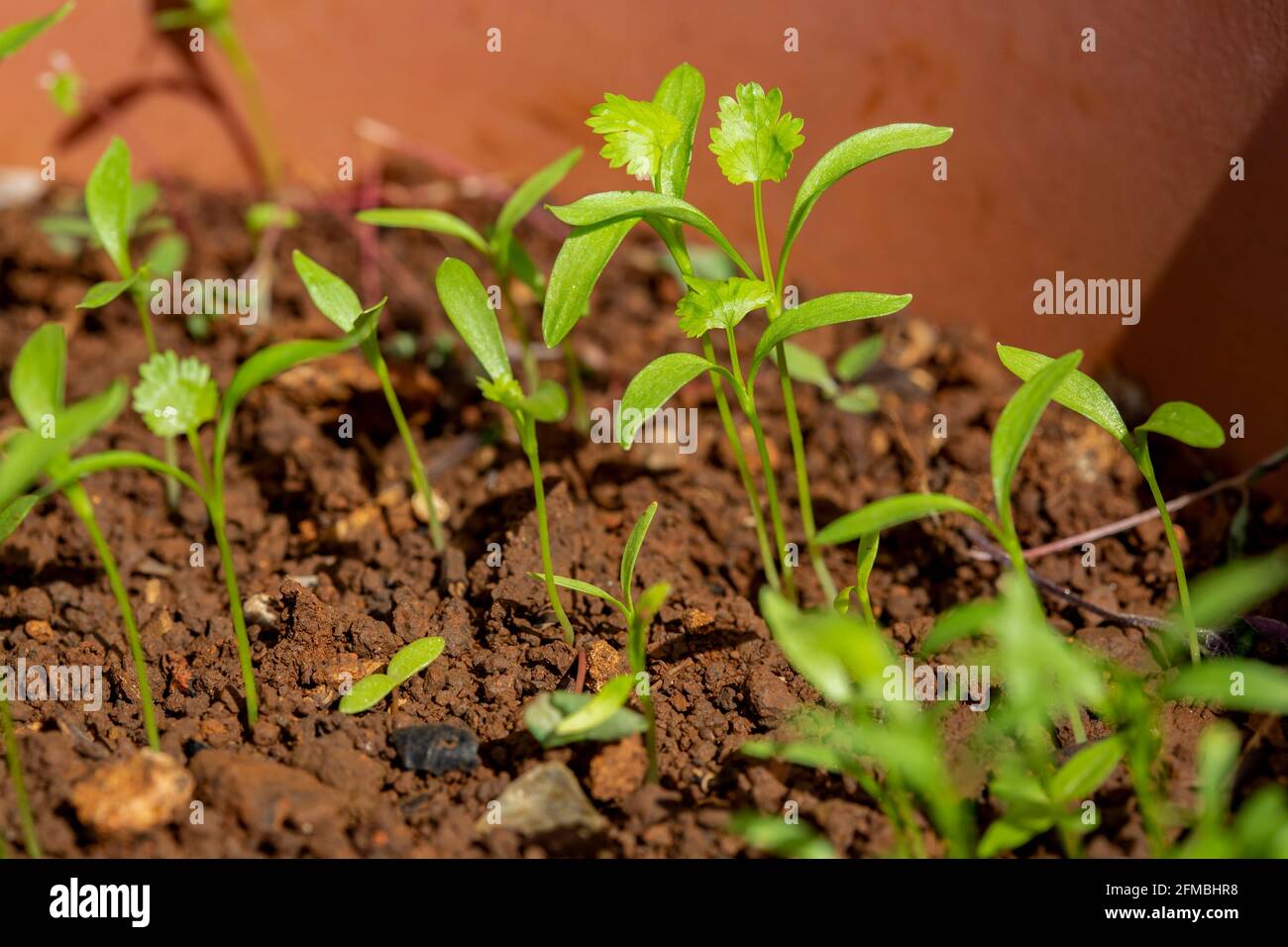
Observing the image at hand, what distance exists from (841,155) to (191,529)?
3.23ft

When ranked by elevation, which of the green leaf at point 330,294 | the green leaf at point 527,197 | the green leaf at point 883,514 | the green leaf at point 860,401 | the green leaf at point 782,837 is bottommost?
the green leaf at point 782,837

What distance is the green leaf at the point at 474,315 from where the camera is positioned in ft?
4.12

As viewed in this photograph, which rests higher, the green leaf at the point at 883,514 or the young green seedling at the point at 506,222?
the young green seedling at the point at 506,222

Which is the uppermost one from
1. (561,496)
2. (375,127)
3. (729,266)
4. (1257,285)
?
(375,127)

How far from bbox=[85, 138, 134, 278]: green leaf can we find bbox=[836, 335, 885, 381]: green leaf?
3.16ft

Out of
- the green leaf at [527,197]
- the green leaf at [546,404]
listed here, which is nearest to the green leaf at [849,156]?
the green leaf at [546,404]

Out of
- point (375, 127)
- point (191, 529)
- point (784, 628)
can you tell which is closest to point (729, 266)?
point (375, 127)

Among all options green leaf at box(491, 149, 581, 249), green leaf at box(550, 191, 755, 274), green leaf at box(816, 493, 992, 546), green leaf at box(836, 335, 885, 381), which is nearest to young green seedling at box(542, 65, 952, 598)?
green leaf at box(550, 191, 755, 274)

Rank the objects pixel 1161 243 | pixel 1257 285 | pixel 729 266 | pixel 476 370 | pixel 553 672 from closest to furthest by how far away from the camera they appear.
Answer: pixel 553 672 < pixel 1257 285 < pixel 1161 243 < pixel 476 370 < pixel 729 266

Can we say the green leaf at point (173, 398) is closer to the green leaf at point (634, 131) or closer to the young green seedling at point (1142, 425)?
the green leaf at point (634, 131)

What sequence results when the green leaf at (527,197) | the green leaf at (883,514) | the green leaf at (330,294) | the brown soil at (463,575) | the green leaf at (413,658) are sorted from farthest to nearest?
1. the green leaf at (527,197)
2. the green leaf at (330,294)
3. the green leaf at (413,658)
4. the brown soil at (463,575)
5. the green leaf at (883,514)

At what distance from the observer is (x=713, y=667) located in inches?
49.5

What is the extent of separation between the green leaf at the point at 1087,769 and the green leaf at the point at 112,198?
3.79ft

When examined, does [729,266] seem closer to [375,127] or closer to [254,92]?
[375,127]
